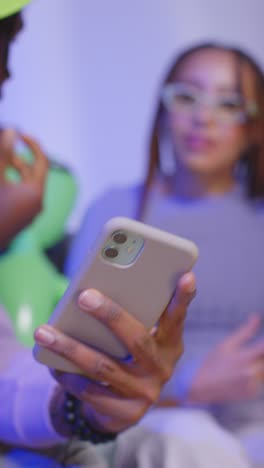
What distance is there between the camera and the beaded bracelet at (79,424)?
60cm

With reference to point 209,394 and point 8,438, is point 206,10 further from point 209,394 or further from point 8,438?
point 8,438

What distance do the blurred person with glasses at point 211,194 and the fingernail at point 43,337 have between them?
0.63 metres

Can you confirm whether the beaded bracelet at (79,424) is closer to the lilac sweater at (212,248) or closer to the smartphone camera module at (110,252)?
the smartphone camera module at (110,252)

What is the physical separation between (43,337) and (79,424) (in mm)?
122

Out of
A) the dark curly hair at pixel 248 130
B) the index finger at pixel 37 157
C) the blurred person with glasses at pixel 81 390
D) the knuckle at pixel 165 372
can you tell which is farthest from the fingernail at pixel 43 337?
the dark curly hair at pixel 248 130

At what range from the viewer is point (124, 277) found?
0.52 m

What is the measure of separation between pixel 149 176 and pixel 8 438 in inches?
30.3

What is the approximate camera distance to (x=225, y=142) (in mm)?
1284

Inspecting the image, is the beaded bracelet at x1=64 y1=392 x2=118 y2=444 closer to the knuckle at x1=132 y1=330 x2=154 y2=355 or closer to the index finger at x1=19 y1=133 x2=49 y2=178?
the knuckle at x1=132 y1=330 x2=154 y2=355

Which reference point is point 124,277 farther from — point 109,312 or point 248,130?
point 248,130

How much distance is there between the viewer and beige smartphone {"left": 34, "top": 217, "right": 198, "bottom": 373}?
50 centimetres

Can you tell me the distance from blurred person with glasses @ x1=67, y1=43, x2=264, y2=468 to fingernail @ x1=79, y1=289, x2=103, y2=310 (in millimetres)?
640

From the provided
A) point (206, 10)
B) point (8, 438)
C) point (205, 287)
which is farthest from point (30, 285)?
point (206, 10)

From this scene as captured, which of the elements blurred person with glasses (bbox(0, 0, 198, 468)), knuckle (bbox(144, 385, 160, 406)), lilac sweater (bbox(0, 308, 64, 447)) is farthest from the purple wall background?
knuckle (bbox(144, 385, 160, 406))
